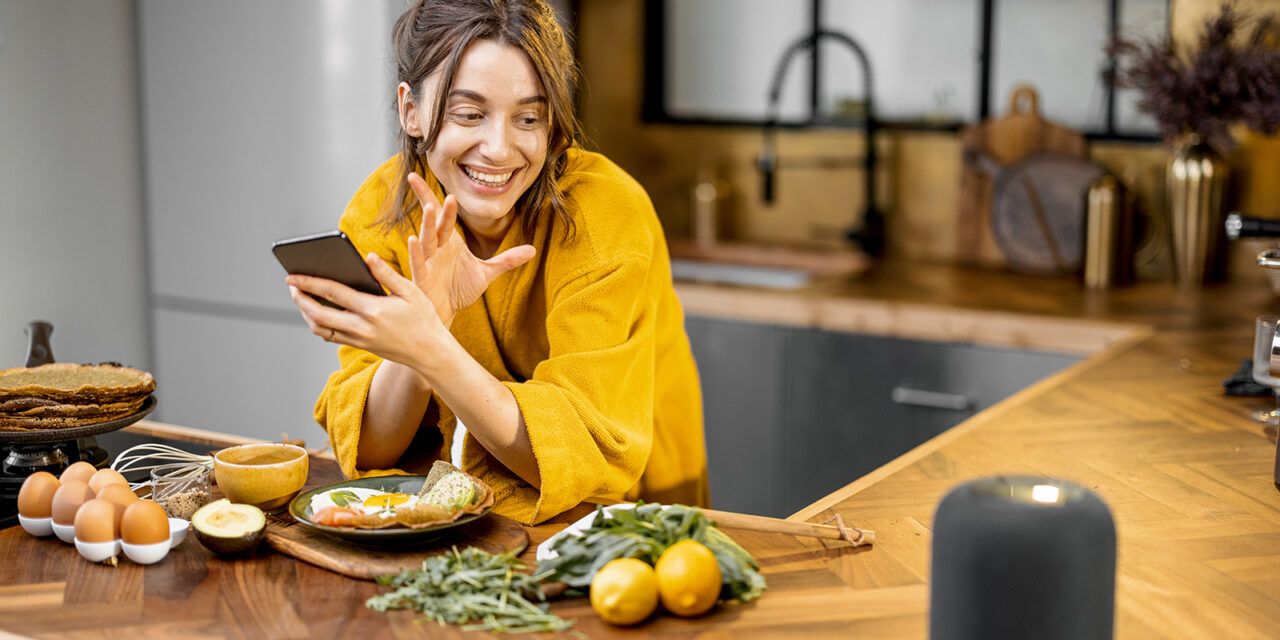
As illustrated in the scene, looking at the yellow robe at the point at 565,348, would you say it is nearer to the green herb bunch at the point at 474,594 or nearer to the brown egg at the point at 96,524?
the green herb bunch at the point at 474,594

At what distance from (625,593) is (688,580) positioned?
62 millimetres

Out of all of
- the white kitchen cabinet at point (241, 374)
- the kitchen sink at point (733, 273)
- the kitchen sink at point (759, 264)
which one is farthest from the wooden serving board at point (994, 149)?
the white kitchen cabinet at point (241, 374)

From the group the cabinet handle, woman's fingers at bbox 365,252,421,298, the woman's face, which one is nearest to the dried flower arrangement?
the cabinet handle

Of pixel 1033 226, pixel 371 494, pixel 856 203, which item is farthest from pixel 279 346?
pixel 371 494

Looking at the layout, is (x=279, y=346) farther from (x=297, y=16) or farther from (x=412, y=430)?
(x=412, y=430)

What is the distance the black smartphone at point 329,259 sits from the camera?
4.64 feet

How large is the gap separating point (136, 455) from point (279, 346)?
1.87 m

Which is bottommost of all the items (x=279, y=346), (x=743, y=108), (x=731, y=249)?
(x=279, y=346)

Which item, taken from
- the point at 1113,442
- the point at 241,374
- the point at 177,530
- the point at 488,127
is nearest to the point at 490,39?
the point at 488,127

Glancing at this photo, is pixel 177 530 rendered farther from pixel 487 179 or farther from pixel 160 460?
pixel 487 179

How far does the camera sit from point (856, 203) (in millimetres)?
3857

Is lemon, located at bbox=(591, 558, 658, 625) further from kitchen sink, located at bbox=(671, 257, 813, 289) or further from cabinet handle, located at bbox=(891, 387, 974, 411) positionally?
kitchen sink, located at bbox=(671, 257, 813, 289)

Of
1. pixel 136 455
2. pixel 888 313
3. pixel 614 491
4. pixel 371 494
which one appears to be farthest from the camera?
pixel 888 313

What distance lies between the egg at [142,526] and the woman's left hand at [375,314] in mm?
257
